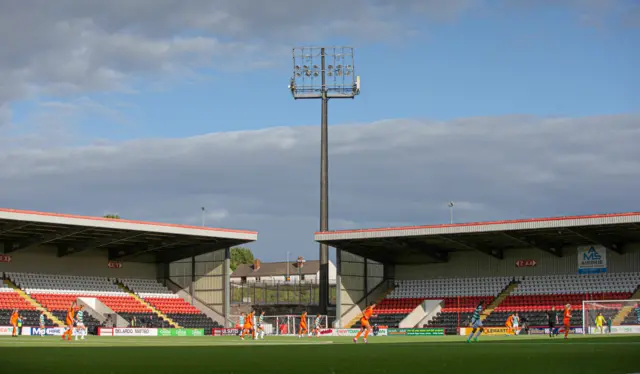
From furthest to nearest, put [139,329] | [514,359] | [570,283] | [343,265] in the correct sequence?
[343,265] < [570,283] < [139,329] < [514,359]

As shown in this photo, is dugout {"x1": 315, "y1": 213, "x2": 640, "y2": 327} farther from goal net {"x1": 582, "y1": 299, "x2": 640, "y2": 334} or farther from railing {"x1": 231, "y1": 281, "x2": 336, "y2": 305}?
railing {"x1": 231, "y1": 281, "x2": 336, "y2": 305}

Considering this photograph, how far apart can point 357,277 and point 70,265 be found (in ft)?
71.1

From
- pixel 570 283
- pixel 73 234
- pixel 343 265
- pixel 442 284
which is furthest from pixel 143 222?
pixel 570 283

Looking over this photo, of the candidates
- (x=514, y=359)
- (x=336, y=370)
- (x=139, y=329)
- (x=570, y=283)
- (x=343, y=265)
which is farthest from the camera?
(x=343, y=265)

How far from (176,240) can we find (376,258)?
16.2m

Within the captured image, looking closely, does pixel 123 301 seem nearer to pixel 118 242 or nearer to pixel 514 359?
pixel 118 242

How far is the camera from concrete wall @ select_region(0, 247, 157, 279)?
6356 centimetres

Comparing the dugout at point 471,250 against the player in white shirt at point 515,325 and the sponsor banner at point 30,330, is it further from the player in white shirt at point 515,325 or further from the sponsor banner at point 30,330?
the sponsor banner at point 30,330

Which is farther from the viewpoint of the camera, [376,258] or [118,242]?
[376,258]

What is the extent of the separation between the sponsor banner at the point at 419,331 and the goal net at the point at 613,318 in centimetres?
979

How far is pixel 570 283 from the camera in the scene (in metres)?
64.8

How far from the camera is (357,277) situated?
70.5 meters

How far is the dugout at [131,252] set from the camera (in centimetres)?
5975

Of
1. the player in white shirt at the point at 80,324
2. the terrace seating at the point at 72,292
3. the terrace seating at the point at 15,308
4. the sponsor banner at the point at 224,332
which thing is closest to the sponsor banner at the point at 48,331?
the terrace seating at the point at 15,308
